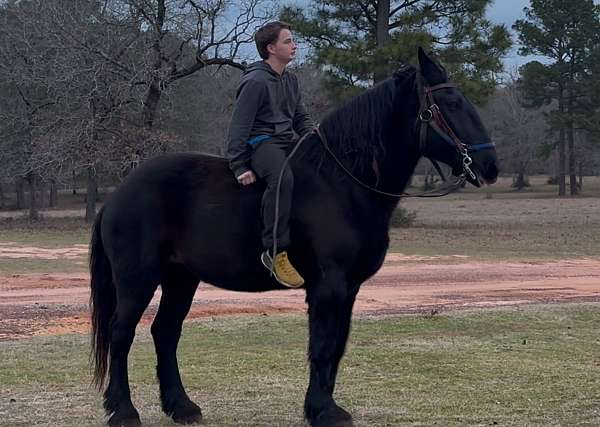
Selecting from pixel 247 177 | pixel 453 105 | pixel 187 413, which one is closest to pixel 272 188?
pixel 247 177

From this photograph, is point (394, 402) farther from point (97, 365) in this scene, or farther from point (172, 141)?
point (172, 141)

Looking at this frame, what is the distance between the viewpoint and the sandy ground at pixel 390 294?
514 inches

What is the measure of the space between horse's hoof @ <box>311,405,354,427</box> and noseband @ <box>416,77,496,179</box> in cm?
176

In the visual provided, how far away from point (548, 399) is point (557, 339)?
12.3 feet

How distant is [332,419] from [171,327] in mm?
1484

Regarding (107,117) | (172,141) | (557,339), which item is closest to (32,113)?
(107,117)

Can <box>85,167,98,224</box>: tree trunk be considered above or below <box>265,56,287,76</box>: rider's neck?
below

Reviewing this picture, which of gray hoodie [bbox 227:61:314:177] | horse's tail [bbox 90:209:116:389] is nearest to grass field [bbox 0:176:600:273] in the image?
horse's tail [bbox 90:209:116:389]

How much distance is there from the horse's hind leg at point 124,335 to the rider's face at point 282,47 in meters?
1.74

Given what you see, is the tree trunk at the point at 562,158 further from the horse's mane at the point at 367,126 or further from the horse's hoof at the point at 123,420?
the horse's hoof at the point at 123,420

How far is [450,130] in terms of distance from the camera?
5812 millimetres

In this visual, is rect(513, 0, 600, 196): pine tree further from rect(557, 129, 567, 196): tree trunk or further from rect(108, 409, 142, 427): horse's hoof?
rect(108, 409, 142, 427): horse's hoof

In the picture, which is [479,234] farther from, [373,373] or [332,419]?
[332,419]

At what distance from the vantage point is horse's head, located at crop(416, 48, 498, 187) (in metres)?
5.75
